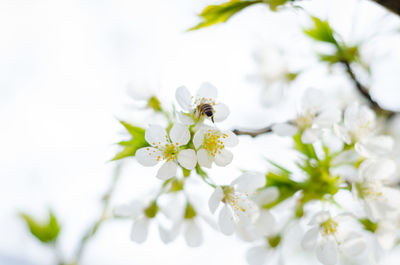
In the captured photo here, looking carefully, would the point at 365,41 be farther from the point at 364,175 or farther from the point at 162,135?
the point at 162,135

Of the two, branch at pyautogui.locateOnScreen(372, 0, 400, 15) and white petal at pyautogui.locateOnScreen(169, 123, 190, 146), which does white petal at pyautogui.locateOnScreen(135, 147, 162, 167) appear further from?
branch at pyautogui.locateOnScreen(372, 0, 400, 15)

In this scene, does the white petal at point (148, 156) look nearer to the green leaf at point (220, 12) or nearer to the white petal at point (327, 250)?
the green leaf at point (220, 12)

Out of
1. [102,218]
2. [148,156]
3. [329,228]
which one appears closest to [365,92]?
[329,228]

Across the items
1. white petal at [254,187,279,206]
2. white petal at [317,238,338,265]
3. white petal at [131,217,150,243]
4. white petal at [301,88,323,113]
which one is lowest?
white petal at [317,238,338,265]

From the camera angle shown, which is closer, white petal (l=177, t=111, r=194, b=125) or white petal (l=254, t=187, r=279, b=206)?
white petal (l=177, t=111, r=194, b=125)

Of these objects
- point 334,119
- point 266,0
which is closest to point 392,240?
point 334,119

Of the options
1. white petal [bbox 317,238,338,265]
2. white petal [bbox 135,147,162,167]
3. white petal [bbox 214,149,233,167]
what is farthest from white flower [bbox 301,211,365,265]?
white petal [bbox 135,147,162,167]

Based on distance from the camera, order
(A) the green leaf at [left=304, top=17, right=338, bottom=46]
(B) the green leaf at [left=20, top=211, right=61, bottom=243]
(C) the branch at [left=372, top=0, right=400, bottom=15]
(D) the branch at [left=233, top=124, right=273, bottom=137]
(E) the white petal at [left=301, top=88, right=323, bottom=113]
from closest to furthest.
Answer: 1. (C) the branch at [left=372, top=0, right=400, bottom=15]
2. (D) the branch at [left=233, top=124, right=273, bottom=137]
3. (E) the white petal at [left=301, top=88, right=323, bottom=113]
4. (A) the green leaf at [left=304, top=17, right=338, bottom=46]
5. (B) the green leaf at [left=20, top=211, right=61, bottom=243]
